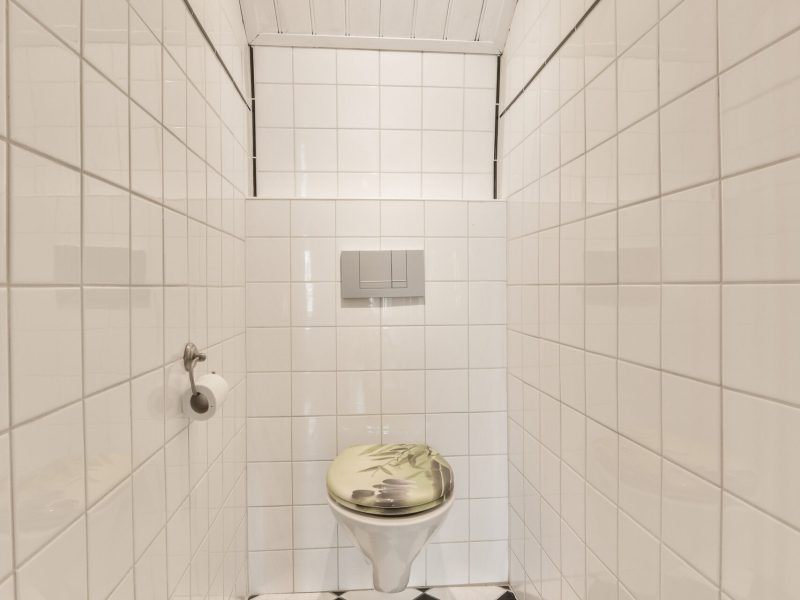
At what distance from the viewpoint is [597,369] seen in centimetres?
105

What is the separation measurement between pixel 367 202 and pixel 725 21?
1.18 meters

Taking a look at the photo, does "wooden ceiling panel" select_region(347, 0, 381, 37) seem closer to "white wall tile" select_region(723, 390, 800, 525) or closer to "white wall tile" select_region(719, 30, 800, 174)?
"white wall tile" select_region(719, 30, 800, 174)

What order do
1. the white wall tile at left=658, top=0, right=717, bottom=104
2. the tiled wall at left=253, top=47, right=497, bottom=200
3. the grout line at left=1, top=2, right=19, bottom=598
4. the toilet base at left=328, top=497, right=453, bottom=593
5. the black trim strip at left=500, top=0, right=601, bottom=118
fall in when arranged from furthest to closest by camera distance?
the tiled wall at left=253, top=47, right=497, bottom=200, the toilet base at left=328, top=497, right=453, bottom=593, the black trim strip at left=500, top=0, right=601, bottom=118, the white wall tile at left=658, top=0, right=717, bottom=104, the grout line at left=1, top=2, right=19, bottom=598

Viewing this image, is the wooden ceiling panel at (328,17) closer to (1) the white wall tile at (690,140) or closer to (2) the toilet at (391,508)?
(1) the white wall tile at (690,140)

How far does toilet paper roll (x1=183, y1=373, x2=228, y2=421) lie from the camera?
968 mm

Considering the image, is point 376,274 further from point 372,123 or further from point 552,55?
point 552,55

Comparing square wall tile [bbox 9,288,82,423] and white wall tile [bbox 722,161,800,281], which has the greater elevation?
white wall tile [bbox 722,161,800,281]

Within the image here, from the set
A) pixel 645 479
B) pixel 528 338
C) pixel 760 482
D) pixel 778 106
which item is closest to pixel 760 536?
pixel 760 482

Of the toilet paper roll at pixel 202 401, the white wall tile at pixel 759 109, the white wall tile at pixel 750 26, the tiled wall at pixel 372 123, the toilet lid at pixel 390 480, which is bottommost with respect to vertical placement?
the toilet lid at pixel 390 480

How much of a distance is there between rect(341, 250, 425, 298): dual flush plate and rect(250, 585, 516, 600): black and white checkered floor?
114cm

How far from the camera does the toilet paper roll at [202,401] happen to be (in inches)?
38.1

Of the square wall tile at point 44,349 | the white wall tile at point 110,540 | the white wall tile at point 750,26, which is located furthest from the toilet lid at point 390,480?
the white wall tile at point 750,26

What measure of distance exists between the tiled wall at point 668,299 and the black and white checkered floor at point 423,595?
339 millimetres

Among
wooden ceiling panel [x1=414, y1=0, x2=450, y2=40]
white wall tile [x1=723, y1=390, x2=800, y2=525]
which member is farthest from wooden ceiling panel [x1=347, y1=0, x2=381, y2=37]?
white wall tile [x1=723, y1=390, x2=800, y2=525]
